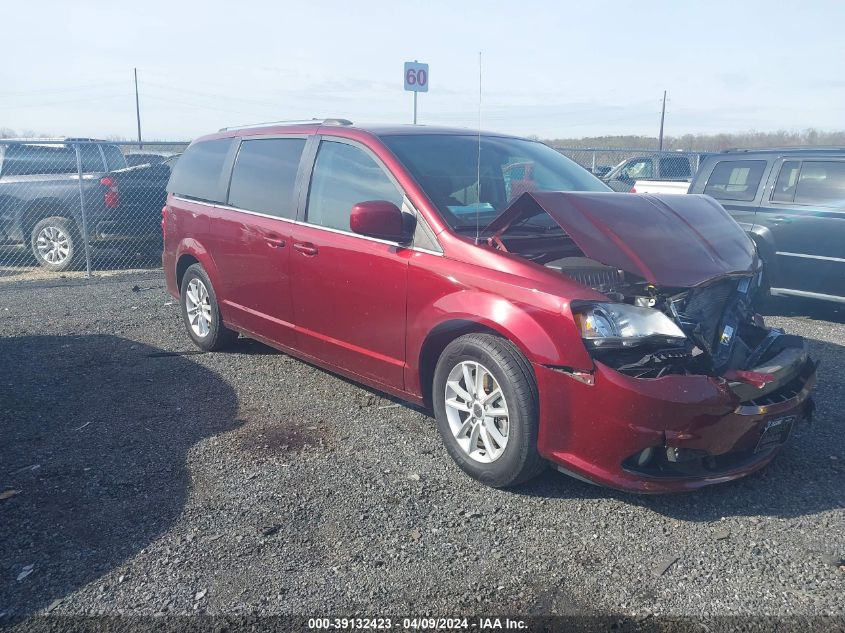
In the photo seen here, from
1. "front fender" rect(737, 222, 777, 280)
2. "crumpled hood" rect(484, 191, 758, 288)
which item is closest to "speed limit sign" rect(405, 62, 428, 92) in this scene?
"front fender" rect(737, 222, 777, 280)

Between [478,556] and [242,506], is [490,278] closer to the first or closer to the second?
[478,556]

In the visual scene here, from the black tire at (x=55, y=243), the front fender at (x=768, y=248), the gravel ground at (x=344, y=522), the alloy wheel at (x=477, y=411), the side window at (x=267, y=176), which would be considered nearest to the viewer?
the gravel ground at (x=344, y=522)

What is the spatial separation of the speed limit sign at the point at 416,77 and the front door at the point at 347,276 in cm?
761

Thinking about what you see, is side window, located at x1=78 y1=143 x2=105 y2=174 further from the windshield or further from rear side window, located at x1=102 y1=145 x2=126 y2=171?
the windshield

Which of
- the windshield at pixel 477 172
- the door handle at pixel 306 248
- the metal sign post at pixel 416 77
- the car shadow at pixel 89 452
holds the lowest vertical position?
the car shadow at pixel 89 452

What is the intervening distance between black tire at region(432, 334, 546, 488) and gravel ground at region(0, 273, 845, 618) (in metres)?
0.13

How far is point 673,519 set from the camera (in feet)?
11.4

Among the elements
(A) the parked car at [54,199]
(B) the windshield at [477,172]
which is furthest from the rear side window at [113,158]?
(B) the windshield at [477,172]

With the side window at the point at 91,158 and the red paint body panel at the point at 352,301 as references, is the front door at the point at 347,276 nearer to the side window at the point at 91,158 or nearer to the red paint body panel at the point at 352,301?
the red paint body panel at the point at 352,301

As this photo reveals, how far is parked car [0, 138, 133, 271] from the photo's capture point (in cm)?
1039

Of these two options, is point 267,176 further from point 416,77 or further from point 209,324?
point 416,77

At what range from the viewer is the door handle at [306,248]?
4754 millimetres

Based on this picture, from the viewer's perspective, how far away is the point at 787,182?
303 inches

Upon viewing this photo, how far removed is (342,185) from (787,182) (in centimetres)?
526
